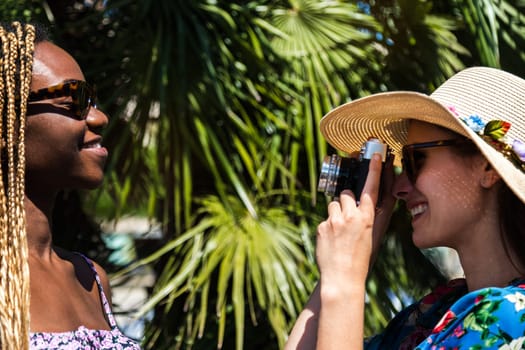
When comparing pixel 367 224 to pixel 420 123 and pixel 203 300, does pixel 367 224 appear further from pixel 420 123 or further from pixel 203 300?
pixel 203 300

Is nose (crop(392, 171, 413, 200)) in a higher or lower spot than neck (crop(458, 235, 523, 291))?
higher

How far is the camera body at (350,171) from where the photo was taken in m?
1.75

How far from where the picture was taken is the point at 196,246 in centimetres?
320

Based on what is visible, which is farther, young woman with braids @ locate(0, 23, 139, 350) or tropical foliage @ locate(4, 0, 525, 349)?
tropical foliage @ locate(4, 0, 525, 349)

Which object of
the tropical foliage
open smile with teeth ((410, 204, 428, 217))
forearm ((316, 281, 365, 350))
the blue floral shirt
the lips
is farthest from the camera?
the tropical foliage

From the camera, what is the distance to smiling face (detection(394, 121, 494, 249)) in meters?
1.66

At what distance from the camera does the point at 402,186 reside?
1.80 metres

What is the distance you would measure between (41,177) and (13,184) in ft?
0.31

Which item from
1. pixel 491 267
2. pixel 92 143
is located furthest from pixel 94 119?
pixel 491 267

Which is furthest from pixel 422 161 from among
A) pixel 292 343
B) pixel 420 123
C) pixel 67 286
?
pixel 67 286

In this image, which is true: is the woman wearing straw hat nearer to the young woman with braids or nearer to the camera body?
the camera body

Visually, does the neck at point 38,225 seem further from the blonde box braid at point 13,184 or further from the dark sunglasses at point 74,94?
the dark sunglasses at point 74,94

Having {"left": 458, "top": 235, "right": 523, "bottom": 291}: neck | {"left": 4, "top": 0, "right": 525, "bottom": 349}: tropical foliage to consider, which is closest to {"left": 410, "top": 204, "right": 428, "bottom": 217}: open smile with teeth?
{"left": 458, "top": 235, "right": 523, "bottom": 291}: neck

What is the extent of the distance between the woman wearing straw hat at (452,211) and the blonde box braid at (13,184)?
56 cm
